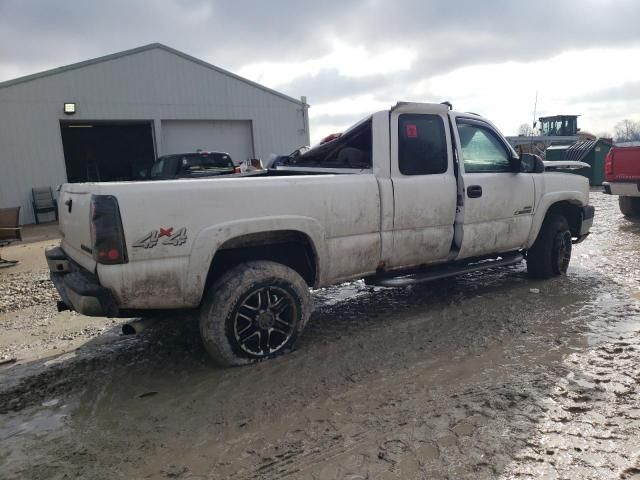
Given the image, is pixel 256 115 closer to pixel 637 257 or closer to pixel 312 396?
pixel 637 257

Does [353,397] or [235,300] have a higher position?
[235,300]

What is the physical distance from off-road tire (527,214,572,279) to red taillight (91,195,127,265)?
4.78 metres

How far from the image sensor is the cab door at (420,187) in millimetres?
4453

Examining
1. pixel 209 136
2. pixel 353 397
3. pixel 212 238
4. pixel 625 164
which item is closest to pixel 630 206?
pixel 625 164

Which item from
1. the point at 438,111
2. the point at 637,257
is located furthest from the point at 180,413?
the point at 637,257

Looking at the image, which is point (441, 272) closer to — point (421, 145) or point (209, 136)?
point (421, 145)

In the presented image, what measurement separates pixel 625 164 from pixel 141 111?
13.9 m

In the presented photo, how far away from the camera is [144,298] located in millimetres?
3346

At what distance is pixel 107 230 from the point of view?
3172 millimetres

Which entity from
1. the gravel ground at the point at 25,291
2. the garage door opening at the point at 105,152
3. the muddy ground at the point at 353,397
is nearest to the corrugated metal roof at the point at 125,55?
the garage door opening at the point at 105,152

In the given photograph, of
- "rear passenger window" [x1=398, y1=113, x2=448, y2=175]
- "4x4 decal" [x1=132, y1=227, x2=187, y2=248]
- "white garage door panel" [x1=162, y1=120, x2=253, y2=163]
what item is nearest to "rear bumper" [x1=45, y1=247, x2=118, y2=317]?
"4x4 decal" [x1=132, y1=227, x2=187, y2=248]

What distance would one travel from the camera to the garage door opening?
2169cm

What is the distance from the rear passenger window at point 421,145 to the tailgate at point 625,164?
24.5 feet

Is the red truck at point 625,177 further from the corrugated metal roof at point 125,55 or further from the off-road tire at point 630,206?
the corrugated metal roof at point 125,55
